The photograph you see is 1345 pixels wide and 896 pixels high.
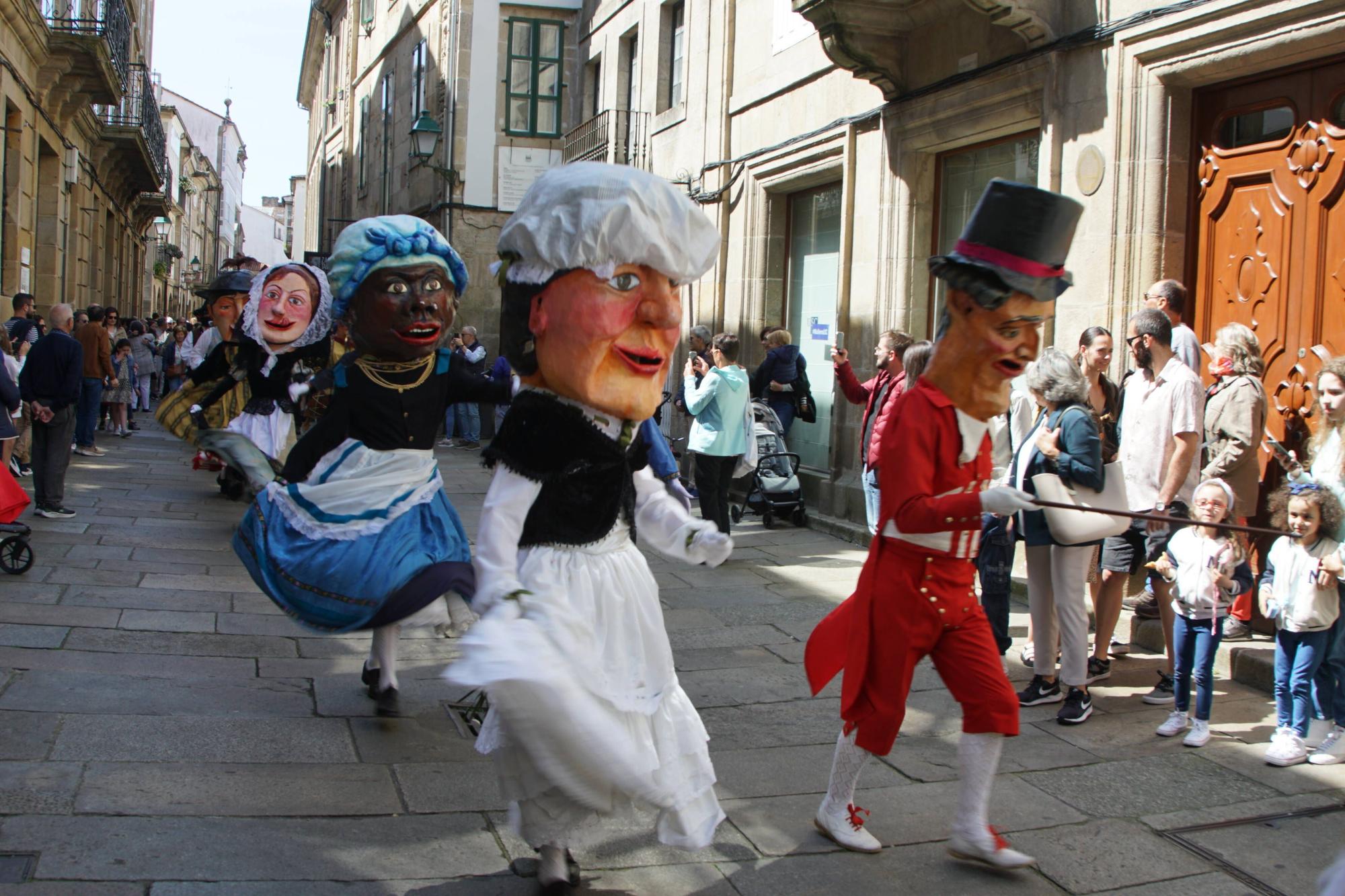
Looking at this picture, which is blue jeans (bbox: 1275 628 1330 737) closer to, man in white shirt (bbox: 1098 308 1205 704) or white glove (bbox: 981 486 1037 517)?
man in white shirt (bbox: 1098 308 1205 704)

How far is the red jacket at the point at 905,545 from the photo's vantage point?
387 centimetres

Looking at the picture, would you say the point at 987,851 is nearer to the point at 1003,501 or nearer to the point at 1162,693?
the point at 1003,501

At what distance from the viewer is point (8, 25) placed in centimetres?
1494

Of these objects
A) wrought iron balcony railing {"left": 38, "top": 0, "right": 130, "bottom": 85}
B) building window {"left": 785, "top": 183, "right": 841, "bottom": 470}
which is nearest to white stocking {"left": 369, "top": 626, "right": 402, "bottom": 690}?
building window {"left": 785, "top": 183, "right": 841, "bottom": 470}

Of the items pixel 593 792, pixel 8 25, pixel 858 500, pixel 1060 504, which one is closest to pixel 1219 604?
pixel 1060 504

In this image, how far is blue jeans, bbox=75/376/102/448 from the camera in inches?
575

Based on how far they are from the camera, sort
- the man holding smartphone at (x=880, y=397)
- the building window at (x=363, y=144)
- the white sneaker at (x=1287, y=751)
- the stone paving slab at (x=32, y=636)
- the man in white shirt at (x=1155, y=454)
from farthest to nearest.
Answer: the building window at (x=363, y=144)
the man holding smartphone at (x=880, y=397)
the stone paving slab at (x=32, y=636)
the man in white shirt at (x=1155, y=454)
the white sneaker at (x=1287, y=751)

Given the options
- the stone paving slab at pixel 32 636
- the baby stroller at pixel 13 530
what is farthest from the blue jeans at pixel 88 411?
the stone paving slab at pixel 32 636

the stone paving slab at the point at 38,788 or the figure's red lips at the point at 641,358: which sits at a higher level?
the figure's red lips at the point at 641,358

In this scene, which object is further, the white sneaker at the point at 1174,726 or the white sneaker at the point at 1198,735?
the white sneaker at the point at 1174,726

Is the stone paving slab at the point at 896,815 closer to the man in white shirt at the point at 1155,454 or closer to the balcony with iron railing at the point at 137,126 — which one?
the man in white shirt at the point at 1155,454

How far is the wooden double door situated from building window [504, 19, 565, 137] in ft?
51.9

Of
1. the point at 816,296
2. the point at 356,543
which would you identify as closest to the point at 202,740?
the point at 356,543

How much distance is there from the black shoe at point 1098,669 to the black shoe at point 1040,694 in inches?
16.8
